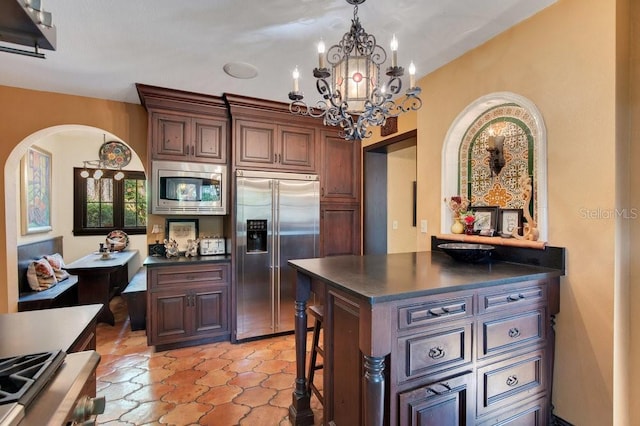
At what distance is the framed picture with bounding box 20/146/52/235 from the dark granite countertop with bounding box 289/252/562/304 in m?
4.16

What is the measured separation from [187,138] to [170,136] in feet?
0.53

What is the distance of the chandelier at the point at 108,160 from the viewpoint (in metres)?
5.25

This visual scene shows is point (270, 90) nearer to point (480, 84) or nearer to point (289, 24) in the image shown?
point (289, 24)

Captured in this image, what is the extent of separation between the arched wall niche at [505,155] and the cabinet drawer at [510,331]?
1.74 ft

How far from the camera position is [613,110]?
1.66 m

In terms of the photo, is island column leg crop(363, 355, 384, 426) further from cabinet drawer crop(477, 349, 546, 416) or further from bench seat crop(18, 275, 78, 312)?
bench seat crop(18, 275, 78, 312)

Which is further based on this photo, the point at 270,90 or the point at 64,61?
the point at 270,90

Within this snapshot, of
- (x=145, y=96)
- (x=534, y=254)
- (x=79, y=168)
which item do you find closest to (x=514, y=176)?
(x=534, y=254)

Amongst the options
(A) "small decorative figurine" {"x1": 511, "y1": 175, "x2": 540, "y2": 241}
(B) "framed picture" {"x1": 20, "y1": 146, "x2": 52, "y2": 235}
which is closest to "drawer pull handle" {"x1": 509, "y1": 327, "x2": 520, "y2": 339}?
(A) "small decorative figurine" {"x1": 511, "y1": 175, "x2": 540, "y2": 241}

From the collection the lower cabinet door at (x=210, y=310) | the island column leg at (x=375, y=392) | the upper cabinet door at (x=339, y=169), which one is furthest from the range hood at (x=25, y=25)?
the upper cabinet door at (x=339, y=169)

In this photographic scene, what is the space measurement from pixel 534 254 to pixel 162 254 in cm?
352

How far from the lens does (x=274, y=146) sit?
3535 mm

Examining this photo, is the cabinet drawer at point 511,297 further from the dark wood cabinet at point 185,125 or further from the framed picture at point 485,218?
the dark wood cabinet at point 185,125

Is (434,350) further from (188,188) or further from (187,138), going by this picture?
(187,138)
